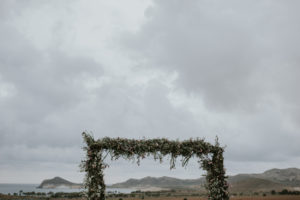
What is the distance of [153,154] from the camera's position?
1585cm

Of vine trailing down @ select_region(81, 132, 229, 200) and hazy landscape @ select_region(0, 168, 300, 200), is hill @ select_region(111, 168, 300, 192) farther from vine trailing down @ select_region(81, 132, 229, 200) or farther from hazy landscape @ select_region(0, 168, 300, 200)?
vine trailing down @ select_region(81, 132, 229, 200)

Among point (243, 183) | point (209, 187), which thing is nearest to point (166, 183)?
point (243, 183)

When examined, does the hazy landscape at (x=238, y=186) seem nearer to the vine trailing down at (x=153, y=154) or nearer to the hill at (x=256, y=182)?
the hill at (x=256, y=182)

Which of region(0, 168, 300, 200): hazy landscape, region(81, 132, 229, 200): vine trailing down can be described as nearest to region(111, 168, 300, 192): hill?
region(0, 168, 300, 200): hazy landscape

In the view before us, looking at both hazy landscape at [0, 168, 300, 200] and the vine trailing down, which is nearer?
the vine trailing down

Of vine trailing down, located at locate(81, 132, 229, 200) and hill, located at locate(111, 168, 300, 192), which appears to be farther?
hill, located at locate(111, 168, 300, 192)

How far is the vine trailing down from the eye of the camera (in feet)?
49.7

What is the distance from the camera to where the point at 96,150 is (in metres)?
15.3

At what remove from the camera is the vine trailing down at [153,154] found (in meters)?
15.1

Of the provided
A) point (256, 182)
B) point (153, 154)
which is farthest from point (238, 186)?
point (153, 154)

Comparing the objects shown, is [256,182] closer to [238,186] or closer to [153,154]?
[238,186]

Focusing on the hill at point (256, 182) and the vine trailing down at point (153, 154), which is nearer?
the vine trailing down at point (153, 154)

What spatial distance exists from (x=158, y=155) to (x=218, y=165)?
3.47m

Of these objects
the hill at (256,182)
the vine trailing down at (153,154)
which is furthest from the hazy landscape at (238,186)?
the vine trailing down at (153,154)
